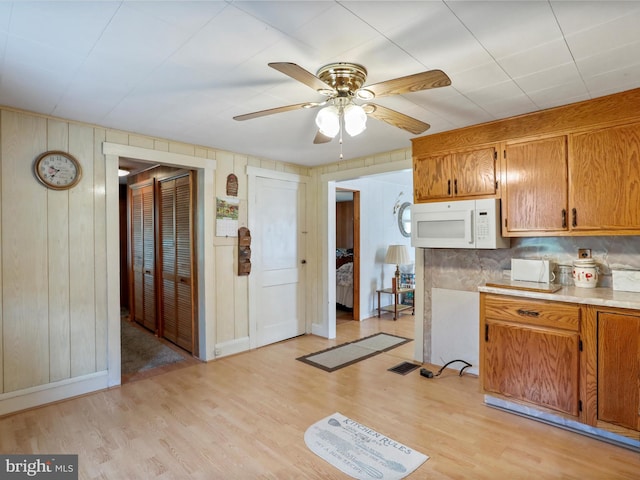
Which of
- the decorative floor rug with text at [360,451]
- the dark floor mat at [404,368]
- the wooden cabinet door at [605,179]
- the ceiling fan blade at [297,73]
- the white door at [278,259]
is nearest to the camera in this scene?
the ceiling fan blade at [297,73]

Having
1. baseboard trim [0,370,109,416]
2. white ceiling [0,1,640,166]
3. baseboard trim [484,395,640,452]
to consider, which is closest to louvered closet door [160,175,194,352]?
baseboard trim [0,370,109,416]

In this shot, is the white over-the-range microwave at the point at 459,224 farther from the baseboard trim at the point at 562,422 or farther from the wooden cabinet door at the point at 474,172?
the baseboard trim at the point at 562,422

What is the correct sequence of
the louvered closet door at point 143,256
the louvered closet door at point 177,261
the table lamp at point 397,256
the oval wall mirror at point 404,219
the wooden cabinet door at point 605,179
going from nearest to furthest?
the wooden cabinet door at point 605,179, the louvered closet door at point 177,261, the louvered closet door at point 143,256, the table lamp at point 397,256, the oval wall mirror at point 404,219

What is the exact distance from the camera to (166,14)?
1503 mm

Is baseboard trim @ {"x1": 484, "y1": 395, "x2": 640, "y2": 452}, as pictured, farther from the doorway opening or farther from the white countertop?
the doorway opening

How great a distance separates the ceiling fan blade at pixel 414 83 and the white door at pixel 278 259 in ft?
8.73

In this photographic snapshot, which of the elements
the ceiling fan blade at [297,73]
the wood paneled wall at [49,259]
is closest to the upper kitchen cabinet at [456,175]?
the ceiling fan blade at [297,73]

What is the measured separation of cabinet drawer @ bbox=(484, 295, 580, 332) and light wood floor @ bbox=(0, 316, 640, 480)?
2.36 feet

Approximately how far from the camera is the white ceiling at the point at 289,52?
1.49 m

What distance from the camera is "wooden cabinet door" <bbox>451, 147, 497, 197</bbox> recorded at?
299 cm

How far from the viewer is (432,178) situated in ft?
11.0

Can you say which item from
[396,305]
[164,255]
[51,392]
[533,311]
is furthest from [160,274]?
[533,311]

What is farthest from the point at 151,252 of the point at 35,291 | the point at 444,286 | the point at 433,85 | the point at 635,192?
the point at 635,192

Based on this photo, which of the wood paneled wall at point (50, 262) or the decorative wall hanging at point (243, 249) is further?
the decorative wall hanging at point (243, 249)
